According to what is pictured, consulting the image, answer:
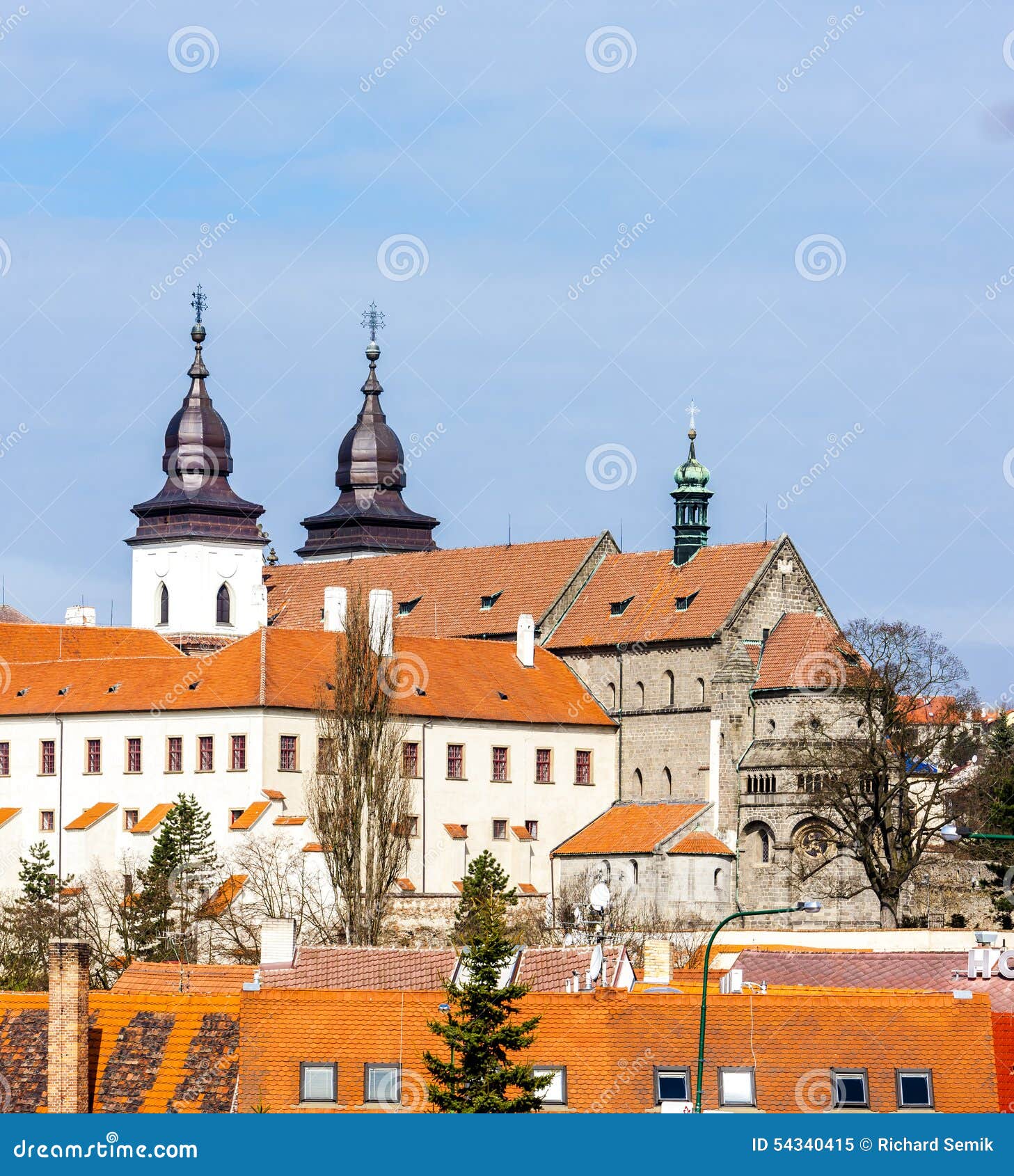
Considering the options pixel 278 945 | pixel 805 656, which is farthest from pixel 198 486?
pixel 278 945

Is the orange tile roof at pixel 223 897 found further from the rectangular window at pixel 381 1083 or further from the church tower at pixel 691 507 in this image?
the rectangular window at pixel 381 1083

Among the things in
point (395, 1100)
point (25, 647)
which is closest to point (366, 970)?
point (395, 1100)

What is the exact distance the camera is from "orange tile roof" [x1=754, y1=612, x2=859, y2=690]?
92438 millimetres

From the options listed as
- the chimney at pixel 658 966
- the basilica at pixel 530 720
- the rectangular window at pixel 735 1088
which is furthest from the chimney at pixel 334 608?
the rectangular window at pixel 735 1088

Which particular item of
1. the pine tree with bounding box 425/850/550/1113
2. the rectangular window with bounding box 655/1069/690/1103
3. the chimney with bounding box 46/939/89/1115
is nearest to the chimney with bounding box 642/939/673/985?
the rectangular window with bounding box 655/1069/690/1103

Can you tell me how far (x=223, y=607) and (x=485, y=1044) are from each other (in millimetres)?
75715

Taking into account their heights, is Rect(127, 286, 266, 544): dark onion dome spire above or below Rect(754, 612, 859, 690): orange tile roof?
above

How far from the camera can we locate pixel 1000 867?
88.5 meters

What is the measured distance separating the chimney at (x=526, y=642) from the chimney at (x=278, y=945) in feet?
160

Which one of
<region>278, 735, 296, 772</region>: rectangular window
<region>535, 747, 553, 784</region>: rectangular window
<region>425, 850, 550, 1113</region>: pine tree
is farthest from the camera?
<region>535, 747, 553, 784</region>: rectangular window

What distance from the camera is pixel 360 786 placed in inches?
3383

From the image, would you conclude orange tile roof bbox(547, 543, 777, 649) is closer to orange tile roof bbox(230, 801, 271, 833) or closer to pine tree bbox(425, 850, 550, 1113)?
orange tile roof bbox(230, 801, 271, 833)

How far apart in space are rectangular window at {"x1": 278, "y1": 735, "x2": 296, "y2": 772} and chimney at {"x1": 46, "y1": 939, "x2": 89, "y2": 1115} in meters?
47.4

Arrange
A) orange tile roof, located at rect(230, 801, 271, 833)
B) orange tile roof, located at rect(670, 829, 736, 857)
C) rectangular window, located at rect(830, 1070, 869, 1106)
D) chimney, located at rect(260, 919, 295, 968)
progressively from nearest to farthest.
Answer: rectangular window, located at rect(830, 1070, 869, 1106)
chimney, located at rect(260, 919, 295, 968)
orange tile roof, located at rect(230, 801, 271, 833)
orange tile roof, located at rect(670, 829, 736, 857)
